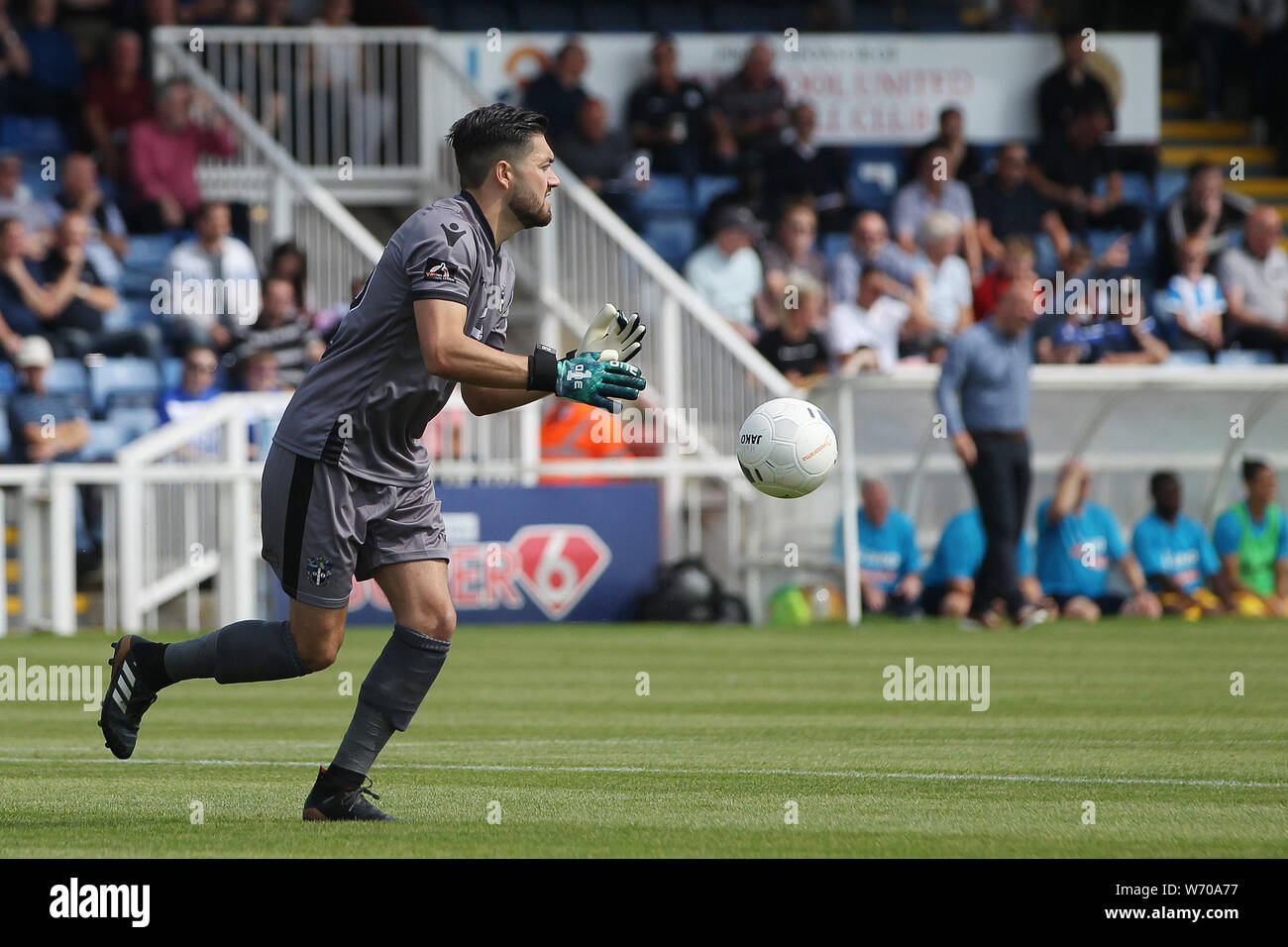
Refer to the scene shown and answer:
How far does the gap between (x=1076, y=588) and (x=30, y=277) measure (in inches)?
373

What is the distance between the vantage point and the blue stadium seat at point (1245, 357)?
20.4 m

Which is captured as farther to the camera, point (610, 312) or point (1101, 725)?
point (1101, 725)

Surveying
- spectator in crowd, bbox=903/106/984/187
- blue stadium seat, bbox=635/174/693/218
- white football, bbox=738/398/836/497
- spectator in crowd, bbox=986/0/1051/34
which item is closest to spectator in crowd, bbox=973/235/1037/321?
spectator in crowd, bbox=903/106/984/187

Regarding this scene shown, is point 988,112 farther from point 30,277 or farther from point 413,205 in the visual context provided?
point 30,277

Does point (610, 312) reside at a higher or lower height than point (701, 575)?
higher

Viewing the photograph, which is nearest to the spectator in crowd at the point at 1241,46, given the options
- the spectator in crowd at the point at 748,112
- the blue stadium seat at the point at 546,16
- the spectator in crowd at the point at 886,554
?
the spectator in crowd at the point at 748,112

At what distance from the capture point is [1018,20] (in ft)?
78.5

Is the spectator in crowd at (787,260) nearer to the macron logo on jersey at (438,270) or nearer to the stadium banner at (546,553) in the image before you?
the stadium banner at (546,553)

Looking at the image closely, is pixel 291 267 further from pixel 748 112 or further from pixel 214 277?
pixel 748 112

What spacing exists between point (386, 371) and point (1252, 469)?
12449 mm

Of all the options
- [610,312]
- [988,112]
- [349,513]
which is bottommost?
[349,513]

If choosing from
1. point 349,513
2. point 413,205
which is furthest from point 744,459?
point 413,205

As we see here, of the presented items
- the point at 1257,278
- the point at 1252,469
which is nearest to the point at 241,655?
the point at 1252,469

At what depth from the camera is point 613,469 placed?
17438 mm
